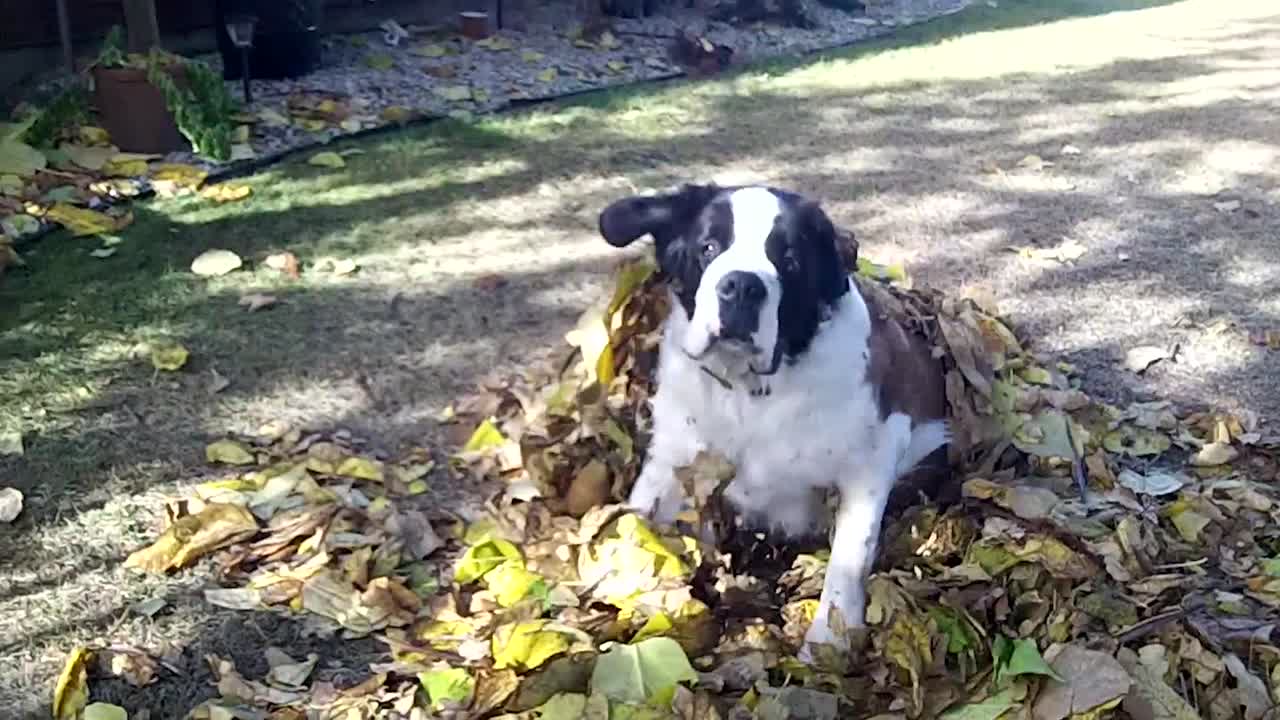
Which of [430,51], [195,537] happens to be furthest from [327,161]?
[195,537]

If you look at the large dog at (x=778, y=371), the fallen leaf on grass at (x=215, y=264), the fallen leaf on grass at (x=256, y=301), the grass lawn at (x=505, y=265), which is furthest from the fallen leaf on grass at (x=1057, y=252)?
the fallen leaf on grass at (x=215, y=264)

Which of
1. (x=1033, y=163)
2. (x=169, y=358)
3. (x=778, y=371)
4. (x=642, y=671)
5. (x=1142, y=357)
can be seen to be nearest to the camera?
(x=642, y=671)

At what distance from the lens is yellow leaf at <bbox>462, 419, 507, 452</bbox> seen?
12.0 ft

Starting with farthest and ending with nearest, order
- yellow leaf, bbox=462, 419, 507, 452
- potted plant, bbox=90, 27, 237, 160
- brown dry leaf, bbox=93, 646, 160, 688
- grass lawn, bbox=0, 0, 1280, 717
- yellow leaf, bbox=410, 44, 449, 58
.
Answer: yellow leaf, bbox=410, 44, 449, 58 < potted plant, bbox=90, 27, 237, 160 < yellow leaf, bbox=462, 419, 507, 452 < grass lawn, bbox=0, 0, 1280, 717 < brown dry leaf, bbox=93, 646, 160, 688

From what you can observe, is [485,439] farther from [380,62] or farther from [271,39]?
[380,62]

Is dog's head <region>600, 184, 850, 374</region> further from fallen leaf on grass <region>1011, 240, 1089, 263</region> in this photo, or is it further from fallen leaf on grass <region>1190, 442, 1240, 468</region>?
fallen leaf on grass <region>1011, 240, 1089, 263</region>

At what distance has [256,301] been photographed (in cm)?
457

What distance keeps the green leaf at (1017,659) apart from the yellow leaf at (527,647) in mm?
787

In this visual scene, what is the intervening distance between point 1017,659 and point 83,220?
3810 millimetres

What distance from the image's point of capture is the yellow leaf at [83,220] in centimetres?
510

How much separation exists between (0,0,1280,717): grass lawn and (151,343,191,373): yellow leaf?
0.04 metres

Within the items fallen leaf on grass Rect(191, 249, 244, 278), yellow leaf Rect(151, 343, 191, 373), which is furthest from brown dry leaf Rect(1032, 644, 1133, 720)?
fallen leaf on grass Rect(191, 249, 244, 278)

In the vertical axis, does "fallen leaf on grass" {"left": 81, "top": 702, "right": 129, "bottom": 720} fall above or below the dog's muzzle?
below

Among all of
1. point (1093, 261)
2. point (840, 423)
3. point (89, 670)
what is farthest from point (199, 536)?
point (1093, 261)
